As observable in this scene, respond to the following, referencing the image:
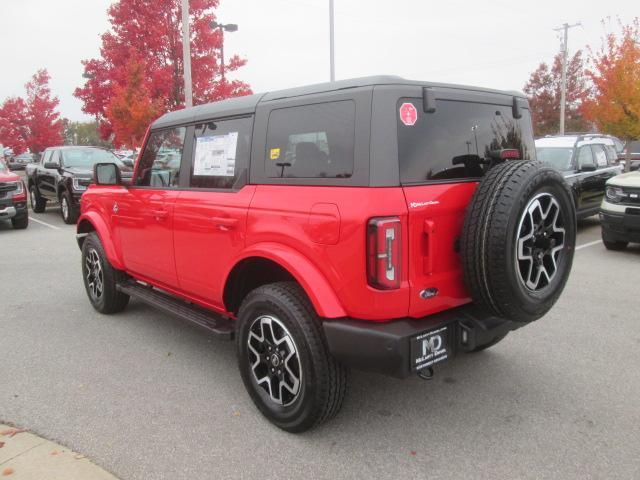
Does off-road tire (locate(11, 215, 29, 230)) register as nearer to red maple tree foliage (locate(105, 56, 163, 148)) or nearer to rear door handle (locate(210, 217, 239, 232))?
red maple tree foliage (locate(105, 56, 163, 148))

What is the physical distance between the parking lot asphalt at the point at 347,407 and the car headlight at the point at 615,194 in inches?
125

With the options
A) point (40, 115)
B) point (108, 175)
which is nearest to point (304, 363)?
point (108, 175)

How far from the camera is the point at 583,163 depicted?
989 cm

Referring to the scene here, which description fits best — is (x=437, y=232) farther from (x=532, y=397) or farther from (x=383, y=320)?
(x=532, y=397)

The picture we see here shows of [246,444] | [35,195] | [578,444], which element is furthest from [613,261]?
[35,195]

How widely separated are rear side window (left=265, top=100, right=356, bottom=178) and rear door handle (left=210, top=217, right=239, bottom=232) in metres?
0.39

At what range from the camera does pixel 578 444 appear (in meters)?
2.88

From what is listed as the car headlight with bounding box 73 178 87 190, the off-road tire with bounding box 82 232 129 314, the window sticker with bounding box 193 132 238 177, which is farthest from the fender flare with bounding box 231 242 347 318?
the car headlight with bounding box 73 178 87 190

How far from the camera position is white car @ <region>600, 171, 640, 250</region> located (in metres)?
7.55

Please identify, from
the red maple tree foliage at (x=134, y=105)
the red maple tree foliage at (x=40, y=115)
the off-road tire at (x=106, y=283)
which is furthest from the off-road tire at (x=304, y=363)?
the red maple tree foliage at (x=40, y=115)

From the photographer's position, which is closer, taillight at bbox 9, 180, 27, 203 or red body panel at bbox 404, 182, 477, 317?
red body panel at bbox 404, 182, 477, 317

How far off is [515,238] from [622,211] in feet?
20.1

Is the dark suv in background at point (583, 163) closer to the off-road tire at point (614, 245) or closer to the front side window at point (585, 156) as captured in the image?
the front side window at point (585, 156)

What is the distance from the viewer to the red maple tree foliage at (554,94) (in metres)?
33.6
